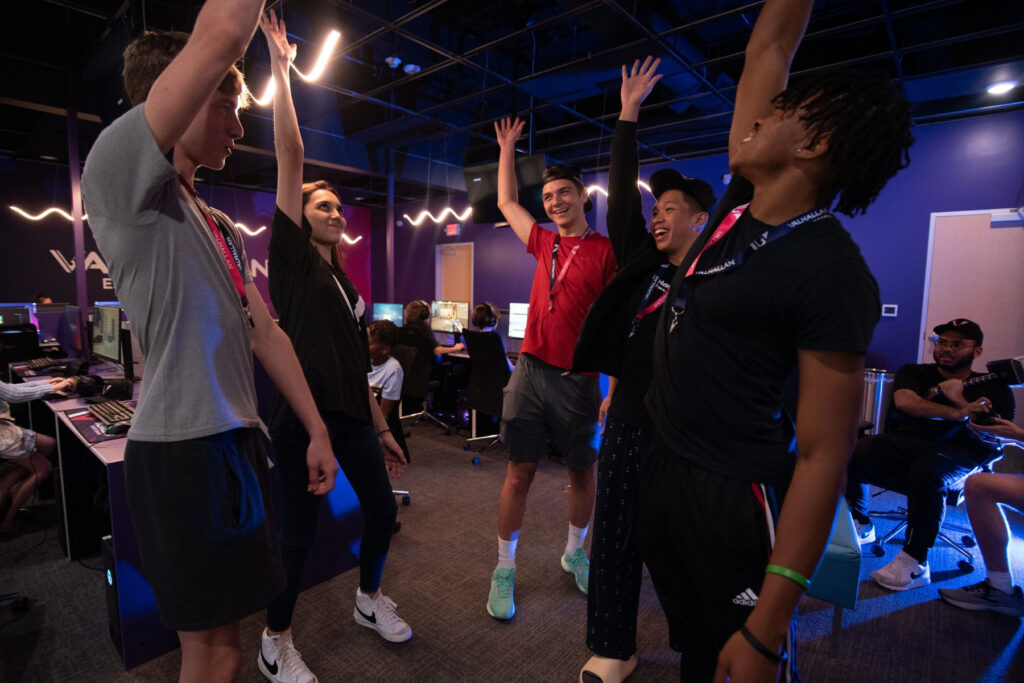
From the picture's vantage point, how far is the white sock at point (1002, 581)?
2.26 m

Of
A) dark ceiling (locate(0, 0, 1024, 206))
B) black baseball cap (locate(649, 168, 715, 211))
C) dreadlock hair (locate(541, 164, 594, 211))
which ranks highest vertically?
dark ceiling (locate(0, 0, 1024, 206))

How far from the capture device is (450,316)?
22.5 ft

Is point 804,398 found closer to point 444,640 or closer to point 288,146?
point 288,146

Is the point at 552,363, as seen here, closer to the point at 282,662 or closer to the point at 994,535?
the point at 282,662

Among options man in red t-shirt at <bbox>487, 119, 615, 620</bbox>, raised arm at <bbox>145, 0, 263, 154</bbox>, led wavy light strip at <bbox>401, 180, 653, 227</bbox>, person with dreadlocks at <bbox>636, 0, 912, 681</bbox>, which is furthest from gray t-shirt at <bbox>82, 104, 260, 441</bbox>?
led wavy light strip at <bbox>401, 180, 653, 227</bbox>

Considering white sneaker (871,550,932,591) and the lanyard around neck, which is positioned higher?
the lanyard around neck

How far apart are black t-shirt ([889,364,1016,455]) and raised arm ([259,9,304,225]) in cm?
344

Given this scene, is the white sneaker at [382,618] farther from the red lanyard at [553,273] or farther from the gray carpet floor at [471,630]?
the red lanyard at [553,273]

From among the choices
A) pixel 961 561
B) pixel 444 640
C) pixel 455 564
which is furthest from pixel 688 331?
pixel 961 561

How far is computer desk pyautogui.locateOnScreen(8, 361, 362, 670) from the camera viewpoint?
170 centimetres

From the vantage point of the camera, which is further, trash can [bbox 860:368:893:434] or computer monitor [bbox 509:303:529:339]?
computer monitor [bbox 509:303:529:339]

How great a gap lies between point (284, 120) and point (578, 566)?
7.08 ft

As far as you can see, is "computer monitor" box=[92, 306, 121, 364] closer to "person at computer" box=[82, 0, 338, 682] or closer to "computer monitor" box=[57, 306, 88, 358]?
"computer monitor" box=[57, 306, 88, 358]

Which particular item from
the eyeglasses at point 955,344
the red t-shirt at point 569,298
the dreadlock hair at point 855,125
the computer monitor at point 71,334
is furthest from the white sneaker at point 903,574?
the computer monitor at point 71,334
